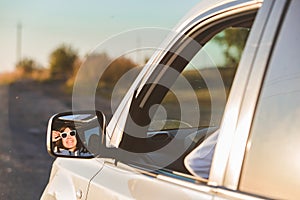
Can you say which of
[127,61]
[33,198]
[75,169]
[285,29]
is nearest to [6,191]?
[33,198]

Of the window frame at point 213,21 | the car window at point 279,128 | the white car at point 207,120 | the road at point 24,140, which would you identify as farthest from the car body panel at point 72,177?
the road at point 24,140

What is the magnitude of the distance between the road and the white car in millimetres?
4463

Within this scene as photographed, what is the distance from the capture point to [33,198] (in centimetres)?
678

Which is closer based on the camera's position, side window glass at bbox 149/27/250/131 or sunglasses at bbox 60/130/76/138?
Answer: side window glass at bbox 149/27/250/131

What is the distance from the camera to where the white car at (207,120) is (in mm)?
1567

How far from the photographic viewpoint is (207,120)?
8.52 feet

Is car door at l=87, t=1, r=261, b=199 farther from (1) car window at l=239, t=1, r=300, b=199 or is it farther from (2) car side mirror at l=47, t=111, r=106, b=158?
(1) car window at l=239, t=1, r=300, b=199

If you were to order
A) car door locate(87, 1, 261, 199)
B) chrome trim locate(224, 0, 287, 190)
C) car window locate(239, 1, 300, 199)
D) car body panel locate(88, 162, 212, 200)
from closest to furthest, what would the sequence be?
car window locate(239, 1, 300, 199) → chrome trim locate(224, 0, 287, 190) → car body panel locate(88, 162, 212, 200) → car door locate(87, 1, 261, 199)

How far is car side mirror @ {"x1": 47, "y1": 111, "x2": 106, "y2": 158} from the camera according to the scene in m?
2.45

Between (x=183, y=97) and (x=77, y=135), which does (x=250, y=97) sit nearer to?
(x=183, y=97)

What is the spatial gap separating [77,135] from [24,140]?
31.3ft

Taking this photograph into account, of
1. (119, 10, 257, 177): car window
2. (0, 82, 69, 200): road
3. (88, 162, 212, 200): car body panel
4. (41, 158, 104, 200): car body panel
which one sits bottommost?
(0, 82, 69, 200): road

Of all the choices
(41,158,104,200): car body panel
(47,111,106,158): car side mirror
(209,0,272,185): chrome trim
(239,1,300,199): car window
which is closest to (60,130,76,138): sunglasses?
(47,111,106,158): car side mirror

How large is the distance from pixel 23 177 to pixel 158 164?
6.23 metres
